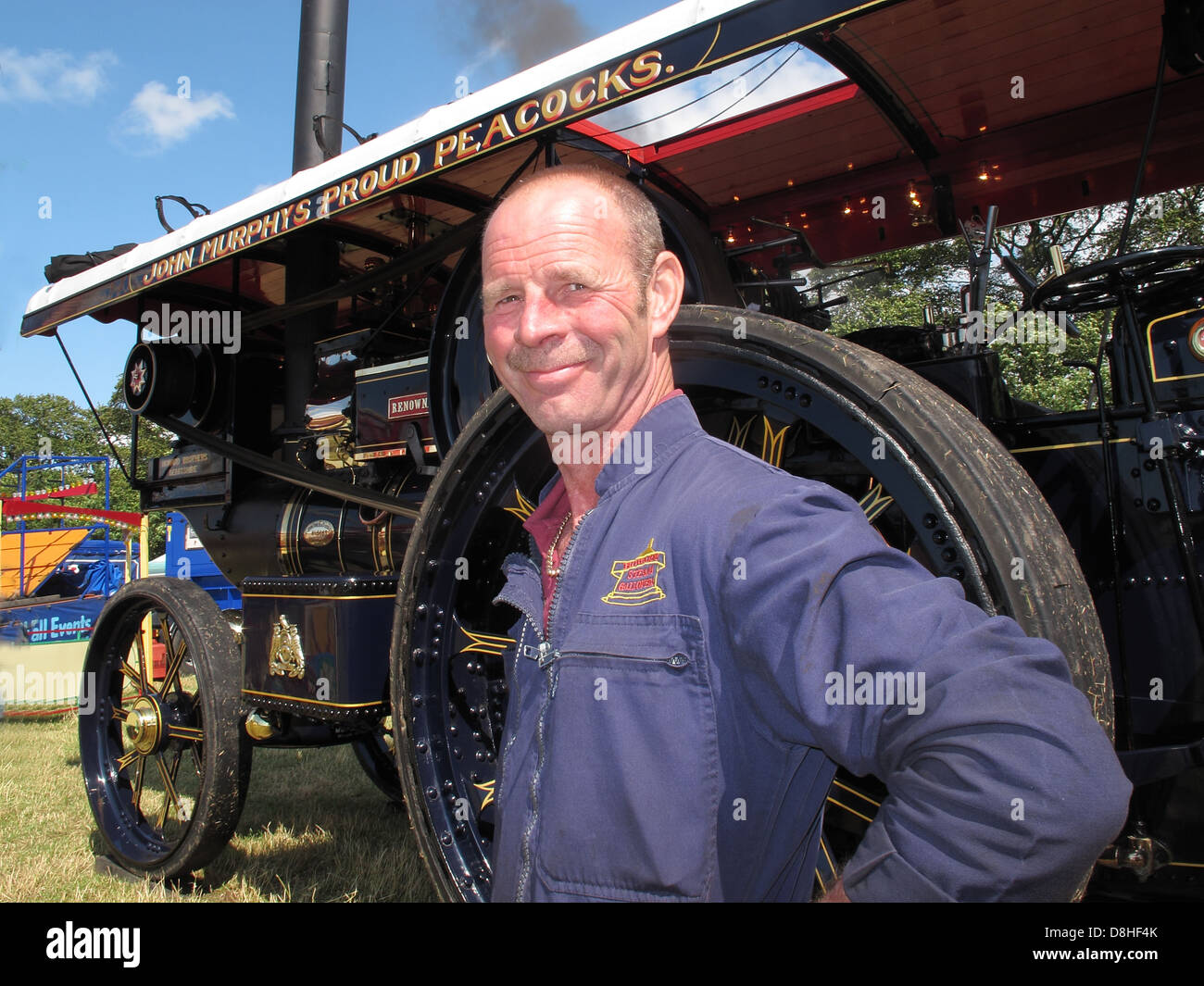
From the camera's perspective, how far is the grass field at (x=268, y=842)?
350 centimetres

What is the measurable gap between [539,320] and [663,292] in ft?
0.69

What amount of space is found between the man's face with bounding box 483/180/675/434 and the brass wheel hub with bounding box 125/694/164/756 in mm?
3181

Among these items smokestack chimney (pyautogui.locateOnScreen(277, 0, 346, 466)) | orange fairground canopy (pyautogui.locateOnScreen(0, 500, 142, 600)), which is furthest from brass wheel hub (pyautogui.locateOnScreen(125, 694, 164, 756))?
orange fairground canopy (pyautogui.locateOnScreen(0, 500, 142, 600))

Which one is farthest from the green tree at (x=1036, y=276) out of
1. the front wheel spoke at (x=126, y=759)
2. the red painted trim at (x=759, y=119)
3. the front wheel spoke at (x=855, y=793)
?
the front wheel spoke at (x=126, y=759)

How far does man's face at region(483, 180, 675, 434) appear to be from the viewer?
1283mm

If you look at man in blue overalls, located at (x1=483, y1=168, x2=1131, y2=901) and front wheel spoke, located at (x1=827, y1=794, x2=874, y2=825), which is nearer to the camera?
man in blue overalls, located at (x1=483, y1=168, x2=1131, y2=901)

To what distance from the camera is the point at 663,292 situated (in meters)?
1.38

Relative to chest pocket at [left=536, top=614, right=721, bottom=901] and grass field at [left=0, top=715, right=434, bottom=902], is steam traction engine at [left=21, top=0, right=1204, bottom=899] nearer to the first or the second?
grass field at [left=0, top=715, right=434, bottom=902]

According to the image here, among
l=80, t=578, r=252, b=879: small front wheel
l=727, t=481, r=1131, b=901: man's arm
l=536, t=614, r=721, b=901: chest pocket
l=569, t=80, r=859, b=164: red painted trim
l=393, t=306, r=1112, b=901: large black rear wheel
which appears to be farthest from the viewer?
l=80, t=578, r=252, b=879: small front wheel

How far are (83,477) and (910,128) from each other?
47351 millimetres

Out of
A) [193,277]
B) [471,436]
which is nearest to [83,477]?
[193,277]
